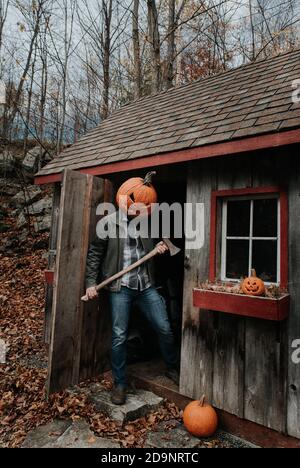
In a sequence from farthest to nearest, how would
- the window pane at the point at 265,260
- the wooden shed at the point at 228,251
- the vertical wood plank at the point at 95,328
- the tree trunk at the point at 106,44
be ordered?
the tree trunk at the point at 106,44 < the vertical wood plank at the point at 95,328 < the window pane at the point at 265,260 < the wooden shed at the point at 228,251

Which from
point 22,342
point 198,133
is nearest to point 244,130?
point 198,133

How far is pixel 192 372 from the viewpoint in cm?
369

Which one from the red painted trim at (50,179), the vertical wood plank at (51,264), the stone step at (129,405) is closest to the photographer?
the stone step at (129,405)

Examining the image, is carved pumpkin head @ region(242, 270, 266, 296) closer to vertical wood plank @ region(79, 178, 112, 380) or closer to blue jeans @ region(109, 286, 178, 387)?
blue jeans @ region(109, 286, 178, 387)

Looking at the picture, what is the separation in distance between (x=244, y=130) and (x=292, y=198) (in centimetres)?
86

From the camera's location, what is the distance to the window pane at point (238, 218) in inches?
138

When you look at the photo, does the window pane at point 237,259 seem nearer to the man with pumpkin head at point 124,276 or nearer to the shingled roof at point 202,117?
the man with pumpkin head at point 124,276

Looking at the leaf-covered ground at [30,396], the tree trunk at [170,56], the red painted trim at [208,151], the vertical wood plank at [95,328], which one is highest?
the tree trunk at [170,56]

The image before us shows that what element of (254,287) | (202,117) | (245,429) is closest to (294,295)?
(254,287)

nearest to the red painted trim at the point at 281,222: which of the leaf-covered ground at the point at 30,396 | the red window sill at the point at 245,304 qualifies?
the red window sill at the point at 245,304

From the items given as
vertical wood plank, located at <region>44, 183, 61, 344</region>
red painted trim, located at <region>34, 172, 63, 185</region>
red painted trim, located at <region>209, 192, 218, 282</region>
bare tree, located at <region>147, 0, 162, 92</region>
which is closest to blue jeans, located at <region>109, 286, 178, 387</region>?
red painted trim, located at <region>209, 192, 218, 282</region>

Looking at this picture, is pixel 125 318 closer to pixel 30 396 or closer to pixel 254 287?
pixel 254 287

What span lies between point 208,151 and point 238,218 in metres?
0.81

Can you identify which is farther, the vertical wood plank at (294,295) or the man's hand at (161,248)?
the man's hand at (161,248)
